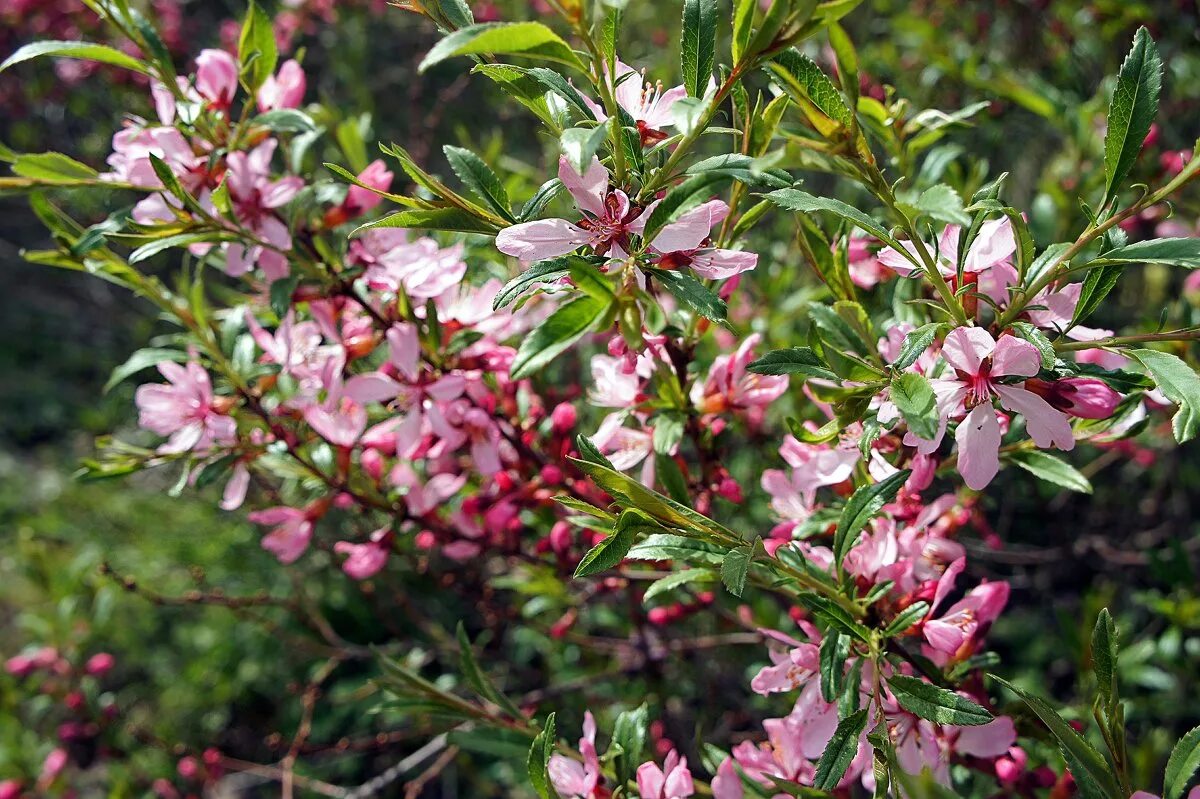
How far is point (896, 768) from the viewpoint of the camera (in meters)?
0.77

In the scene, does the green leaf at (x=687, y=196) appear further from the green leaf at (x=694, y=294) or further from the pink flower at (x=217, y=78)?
the pink flower at (x=217, y=78)

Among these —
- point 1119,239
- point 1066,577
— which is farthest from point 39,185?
point 1066,577

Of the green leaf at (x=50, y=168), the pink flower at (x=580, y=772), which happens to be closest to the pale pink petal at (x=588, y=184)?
the pink flower at (x=580, y=772)

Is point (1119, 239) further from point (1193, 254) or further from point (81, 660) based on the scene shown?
point (81, 660)

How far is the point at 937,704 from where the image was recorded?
3.28 feet

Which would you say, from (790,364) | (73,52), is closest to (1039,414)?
(790,364)

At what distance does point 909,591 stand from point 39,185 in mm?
1454

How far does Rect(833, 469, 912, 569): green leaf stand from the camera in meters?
1.07

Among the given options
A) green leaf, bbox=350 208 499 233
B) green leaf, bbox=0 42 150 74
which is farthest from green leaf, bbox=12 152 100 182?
green leaf, bbox=350 208 499 233

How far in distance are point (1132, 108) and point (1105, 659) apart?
63 centimetres

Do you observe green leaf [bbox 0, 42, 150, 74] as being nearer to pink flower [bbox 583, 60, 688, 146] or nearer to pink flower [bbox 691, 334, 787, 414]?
pink flower [bbox 583, 60, 688, 146]

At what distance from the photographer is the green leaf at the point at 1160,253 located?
86cm

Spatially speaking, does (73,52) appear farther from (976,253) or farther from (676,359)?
(976,253)

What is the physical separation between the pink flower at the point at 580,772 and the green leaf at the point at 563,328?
0.63 metres
